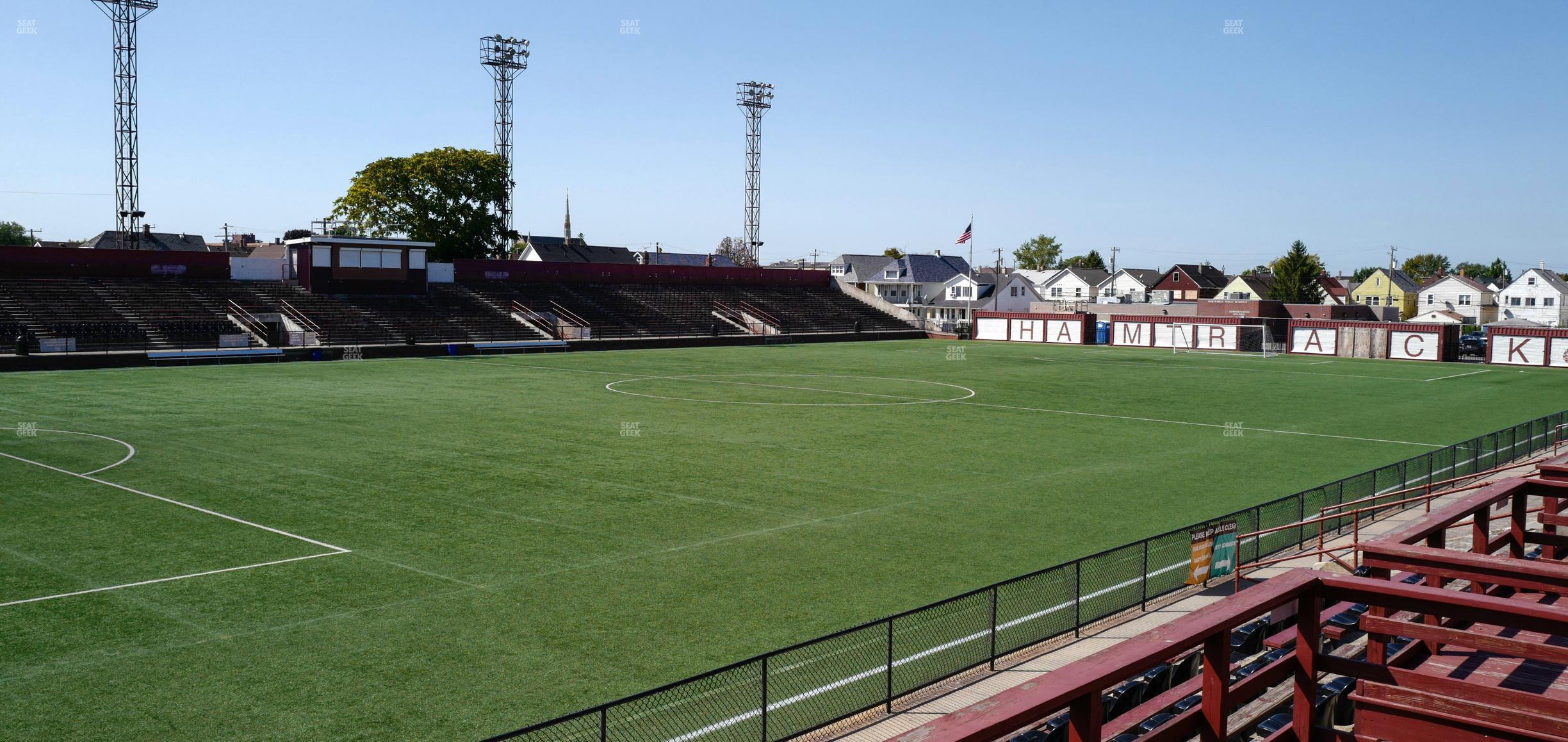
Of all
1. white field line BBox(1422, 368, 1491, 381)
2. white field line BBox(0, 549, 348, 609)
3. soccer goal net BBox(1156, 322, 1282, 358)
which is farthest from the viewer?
soccer goal net BBox(1156, 322, 1282, 358)

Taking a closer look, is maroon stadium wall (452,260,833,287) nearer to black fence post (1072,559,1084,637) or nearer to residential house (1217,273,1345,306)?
residential house (1217,273,1345,306)

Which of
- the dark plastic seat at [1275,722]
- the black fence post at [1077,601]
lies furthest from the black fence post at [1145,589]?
the dark plastic seat at [1275,722]

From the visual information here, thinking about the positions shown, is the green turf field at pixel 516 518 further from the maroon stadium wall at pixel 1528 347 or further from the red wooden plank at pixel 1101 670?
the maroon stadium wall at pixel 1528 347

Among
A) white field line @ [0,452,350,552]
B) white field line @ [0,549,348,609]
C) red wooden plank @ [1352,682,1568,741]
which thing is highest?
red wooden plank @ [1352,682,1568,741]

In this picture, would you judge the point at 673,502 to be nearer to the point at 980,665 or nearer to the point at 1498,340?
the point at 980,665

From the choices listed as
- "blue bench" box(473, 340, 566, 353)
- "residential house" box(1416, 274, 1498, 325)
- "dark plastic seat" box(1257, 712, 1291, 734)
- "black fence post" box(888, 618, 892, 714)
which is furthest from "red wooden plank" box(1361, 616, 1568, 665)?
"residential house" box(1416, 274, 1498, 325)

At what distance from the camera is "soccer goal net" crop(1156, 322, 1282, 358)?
79.8 metres

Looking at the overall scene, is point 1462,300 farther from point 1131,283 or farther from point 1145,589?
point 1145,589

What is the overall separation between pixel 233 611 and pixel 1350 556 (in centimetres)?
1767

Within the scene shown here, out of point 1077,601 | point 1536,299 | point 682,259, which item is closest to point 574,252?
point 682,259

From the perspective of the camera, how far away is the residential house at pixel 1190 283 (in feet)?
474

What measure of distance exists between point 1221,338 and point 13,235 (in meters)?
136

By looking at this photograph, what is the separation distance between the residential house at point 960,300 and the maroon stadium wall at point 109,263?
70.7 metres

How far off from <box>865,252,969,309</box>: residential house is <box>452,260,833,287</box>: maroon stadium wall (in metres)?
33.4
